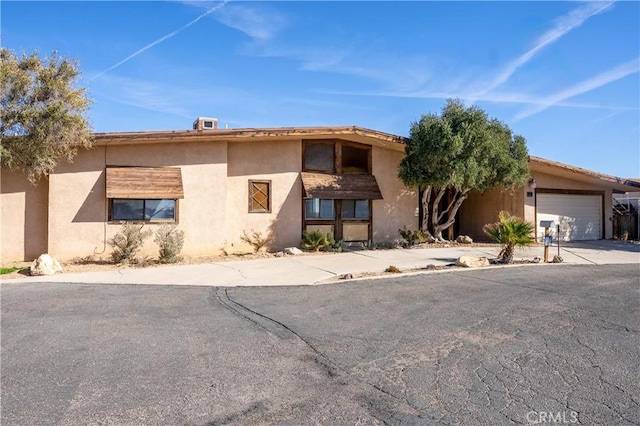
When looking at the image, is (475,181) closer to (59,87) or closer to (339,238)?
(339,238)

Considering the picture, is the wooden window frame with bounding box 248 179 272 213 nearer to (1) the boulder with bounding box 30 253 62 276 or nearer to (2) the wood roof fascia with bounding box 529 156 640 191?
(1) the boulder with bounding box 30 253 62 276

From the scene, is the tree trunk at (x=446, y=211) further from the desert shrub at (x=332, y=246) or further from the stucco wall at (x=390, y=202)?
the desert shrub at (x=332, y=246)

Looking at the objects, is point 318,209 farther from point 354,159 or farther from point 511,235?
point 511,235

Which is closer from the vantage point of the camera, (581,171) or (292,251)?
(292,251)

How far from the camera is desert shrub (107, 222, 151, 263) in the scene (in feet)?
42.3

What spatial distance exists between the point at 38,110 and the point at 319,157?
9035 mm

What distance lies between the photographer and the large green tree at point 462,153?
15.9 metres

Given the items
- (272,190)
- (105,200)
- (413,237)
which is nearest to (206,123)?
(272,190)

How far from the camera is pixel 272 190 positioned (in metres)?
16.3

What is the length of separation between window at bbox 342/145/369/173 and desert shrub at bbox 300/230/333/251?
9.52 ft

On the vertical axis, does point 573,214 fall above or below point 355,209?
below

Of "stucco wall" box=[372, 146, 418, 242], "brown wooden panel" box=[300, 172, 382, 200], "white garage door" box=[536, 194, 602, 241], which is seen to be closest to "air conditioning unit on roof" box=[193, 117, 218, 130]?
"brown wooden panel" box=[300, 172, 382, 200]

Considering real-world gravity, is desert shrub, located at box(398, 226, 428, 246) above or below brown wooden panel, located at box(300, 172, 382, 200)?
below

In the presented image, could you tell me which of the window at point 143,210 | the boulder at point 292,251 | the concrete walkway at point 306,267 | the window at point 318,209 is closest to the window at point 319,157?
the window at point 318,209
